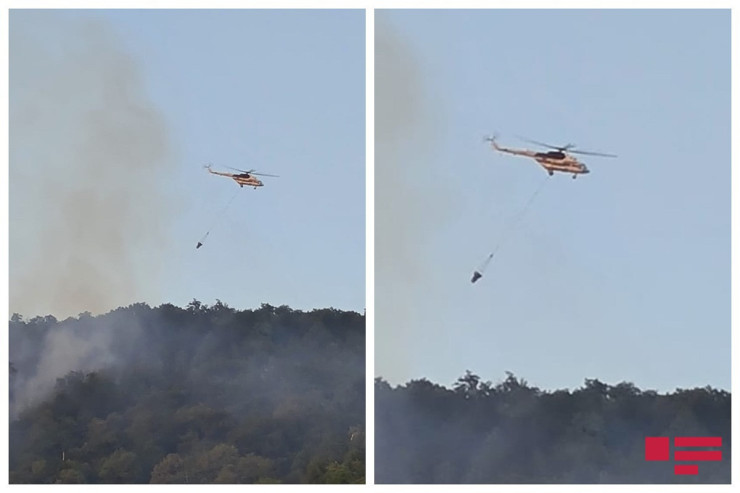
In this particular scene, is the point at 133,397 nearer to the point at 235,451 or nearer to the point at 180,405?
the point at 180,405

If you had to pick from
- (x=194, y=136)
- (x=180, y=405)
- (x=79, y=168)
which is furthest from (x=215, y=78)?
(x=180, y=405)

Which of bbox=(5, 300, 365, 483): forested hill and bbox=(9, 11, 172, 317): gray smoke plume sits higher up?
bbox=(9, 11, 172, 317): gray smoke plume

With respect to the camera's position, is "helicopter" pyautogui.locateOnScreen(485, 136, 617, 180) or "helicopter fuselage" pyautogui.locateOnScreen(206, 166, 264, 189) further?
"helicopter fuselage" pyautogui.locateOnScreen(206, 166, 264, 189)

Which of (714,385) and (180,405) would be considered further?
(180,405)
